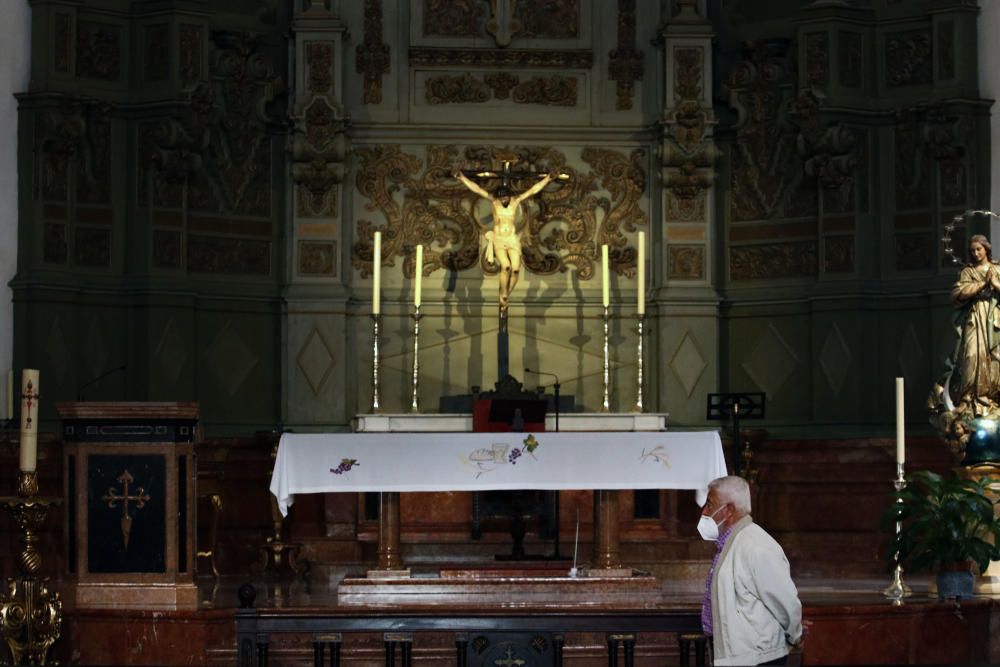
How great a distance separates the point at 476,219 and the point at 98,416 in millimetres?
5147

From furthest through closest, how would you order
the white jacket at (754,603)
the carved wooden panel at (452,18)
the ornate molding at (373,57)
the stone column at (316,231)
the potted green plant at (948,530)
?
the carved wooden panel at (452,18) < the ornate molding at (373,57) < the stone column at (316,231) < the potted green plant at (948,530) < the white jacket at (754,603)

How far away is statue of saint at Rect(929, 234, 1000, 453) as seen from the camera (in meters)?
12.8

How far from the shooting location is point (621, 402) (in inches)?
620

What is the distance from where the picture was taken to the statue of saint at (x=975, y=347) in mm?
12781

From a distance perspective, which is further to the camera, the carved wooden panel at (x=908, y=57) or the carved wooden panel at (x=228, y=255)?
the carved wooden panel at (x=228, y=255)

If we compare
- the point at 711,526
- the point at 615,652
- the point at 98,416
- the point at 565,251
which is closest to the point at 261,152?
the point at 565,251

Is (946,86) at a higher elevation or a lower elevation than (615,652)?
higher

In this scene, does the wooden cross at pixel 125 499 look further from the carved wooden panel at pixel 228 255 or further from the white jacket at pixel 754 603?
the white jacket at pixel 754 603

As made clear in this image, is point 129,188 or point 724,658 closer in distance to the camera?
point 724,658

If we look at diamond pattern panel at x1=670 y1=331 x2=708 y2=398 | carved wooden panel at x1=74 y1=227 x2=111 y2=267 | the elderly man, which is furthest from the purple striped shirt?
carved wooden panel at x1=74 y1=227 x2=111 y2=267

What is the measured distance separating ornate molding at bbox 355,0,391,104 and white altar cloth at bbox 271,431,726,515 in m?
4.61

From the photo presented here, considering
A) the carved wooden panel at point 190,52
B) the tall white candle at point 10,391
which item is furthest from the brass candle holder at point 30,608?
the carved wooden panel at point 190,52

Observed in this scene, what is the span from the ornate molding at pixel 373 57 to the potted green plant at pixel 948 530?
6.09 metres

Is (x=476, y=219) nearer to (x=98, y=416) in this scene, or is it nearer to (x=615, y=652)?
(x=98, y=416)
